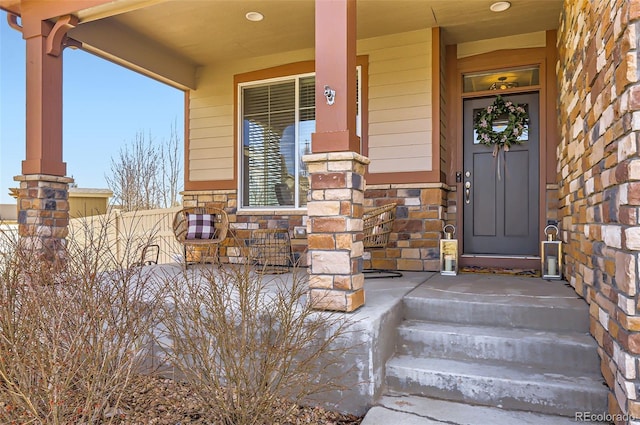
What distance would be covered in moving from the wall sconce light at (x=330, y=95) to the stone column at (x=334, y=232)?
33 centimetres

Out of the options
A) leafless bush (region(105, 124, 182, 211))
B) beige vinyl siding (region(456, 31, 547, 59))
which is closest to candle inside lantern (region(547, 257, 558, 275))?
beige vinyl siding (region(456, 31, 547, 59))

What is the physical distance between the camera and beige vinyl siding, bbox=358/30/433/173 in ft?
14.4

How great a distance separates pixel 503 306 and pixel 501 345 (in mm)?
315

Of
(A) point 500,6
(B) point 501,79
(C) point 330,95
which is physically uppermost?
(A) point 500,6

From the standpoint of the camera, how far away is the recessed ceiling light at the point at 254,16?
164 inches

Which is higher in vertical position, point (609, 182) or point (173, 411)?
point (609, 182)

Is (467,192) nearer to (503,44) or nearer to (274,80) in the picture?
(503,44)

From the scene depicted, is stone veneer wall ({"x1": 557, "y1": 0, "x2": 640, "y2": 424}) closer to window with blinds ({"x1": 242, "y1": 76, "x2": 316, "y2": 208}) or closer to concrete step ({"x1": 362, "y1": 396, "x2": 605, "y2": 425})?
concrete step ({"x1": 362, "y1": 396, "x2": 605, "y2": 425})

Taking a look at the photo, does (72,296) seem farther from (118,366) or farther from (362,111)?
(362,111)

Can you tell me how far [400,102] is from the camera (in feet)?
14.8

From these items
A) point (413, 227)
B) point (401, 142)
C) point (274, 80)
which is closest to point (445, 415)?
point (413, 227)

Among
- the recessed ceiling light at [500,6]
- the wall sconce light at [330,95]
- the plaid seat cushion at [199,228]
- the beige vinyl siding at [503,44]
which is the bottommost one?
the plaid seat cushion at [199,228]

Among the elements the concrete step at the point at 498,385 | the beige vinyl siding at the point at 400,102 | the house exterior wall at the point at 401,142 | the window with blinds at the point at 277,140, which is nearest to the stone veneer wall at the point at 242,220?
the house exterior wall at the point at 401,142

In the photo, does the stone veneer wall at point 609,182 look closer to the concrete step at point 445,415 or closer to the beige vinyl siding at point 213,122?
the concrete step at point 445,415
